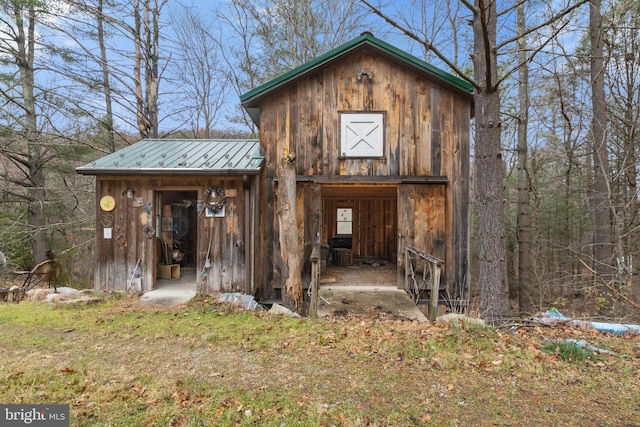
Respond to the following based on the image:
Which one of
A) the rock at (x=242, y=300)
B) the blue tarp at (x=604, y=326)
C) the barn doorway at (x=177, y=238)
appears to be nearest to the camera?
the blue tarp at (x=604, y=326)

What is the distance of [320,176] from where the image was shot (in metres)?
6.75

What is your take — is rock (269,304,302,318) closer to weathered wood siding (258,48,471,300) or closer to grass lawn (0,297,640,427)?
grass lawn (0,297,640,427)

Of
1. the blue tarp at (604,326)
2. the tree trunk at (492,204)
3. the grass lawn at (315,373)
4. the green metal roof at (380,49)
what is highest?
the green metal roof at (380,49)

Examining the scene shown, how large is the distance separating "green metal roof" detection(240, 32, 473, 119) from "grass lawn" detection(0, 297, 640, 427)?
475cm

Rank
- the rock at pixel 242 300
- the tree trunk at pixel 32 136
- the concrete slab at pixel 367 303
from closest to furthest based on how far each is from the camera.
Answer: the concrete slab at pixel 367 303, the rock at pixel 242 300, the tree trunk at pixel 32 136

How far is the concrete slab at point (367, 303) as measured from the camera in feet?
18.0

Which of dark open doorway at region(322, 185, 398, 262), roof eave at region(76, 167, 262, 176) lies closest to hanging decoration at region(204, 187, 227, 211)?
roof eave at region(76, 167, 262, 176)

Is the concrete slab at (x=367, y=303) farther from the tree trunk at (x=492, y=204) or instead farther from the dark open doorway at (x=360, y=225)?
the dark open doorway at (x=360, y=225)

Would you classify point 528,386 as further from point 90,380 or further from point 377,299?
point 90,380

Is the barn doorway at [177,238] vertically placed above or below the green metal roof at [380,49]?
below

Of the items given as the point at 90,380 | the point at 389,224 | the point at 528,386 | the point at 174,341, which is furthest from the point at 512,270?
the point at 90,380

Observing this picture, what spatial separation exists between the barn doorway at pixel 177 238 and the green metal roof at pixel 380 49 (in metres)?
4.25

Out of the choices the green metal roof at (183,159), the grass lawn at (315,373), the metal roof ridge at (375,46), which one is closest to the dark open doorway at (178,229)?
the green metal roof at (183,159)

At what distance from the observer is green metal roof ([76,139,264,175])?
20.9 ft
